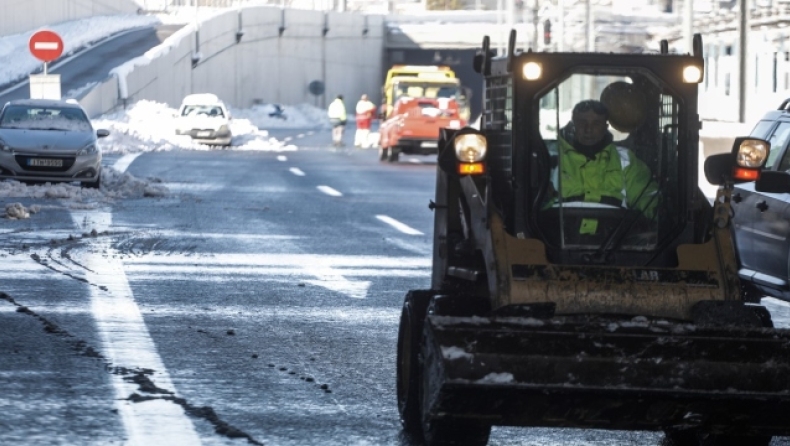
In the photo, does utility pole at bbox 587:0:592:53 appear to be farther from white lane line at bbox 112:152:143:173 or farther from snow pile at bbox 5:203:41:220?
snow pile at bbox 5:203:41:220

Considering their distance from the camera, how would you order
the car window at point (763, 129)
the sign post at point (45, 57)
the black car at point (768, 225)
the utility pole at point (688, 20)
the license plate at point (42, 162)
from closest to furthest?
the black car at point (768, 225) → the car window at point (763, 129) → the license plate at point (42, 162) → the utility pole at point (688, 20) → the sign post at point (45, 57)

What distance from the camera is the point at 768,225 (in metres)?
12.1

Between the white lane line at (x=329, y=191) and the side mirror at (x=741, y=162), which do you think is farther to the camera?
the white lane line at (x=329, y=191)

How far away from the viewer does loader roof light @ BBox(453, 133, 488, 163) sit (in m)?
6.88

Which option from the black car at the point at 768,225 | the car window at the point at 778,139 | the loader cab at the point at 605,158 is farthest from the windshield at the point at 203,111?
the loader cab at the point at 605,158

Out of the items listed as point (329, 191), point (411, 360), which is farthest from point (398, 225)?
point (411, 360)

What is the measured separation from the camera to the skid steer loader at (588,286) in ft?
20.5

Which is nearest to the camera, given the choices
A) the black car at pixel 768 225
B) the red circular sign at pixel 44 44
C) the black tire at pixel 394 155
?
the black car at pixel 768 225

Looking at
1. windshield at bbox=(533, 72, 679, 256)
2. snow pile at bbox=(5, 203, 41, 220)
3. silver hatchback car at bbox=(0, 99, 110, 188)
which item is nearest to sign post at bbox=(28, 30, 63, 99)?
silver hatchback car at bbox=(0, 99, 110, 188)

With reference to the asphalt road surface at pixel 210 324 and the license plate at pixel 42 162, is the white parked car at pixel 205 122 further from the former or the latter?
the asphalt road surface at pixel 210 324

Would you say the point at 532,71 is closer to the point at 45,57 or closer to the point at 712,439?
the point at 712,439

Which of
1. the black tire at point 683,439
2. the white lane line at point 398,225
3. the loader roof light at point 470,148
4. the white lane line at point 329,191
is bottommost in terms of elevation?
the white lane line at point 329,191

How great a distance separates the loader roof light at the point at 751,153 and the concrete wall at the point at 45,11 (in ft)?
209

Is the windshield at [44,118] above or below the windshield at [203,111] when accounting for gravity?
above
